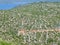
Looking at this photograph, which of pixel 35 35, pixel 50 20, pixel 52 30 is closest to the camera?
pixel 35 35

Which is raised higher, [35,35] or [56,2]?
[56,2]

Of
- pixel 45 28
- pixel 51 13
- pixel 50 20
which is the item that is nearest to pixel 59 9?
pixel 51 13

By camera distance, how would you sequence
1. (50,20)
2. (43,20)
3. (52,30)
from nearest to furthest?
(52,30) → (43,20) → (50,20)

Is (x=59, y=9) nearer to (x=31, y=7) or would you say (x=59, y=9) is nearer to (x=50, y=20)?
(x=31, y=7)

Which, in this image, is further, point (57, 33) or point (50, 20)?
point (50, 20)

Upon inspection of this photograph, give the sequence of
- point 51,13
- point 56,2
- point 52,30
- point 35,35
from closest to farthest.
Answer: point 35,35 → point 52,30 → point 51,13 → point 56,2

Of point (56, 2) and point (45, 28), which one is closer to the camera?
point (45, 28)

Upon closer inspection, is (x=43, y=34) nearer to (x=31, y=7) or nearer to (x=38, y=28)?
(x=38, y=28)

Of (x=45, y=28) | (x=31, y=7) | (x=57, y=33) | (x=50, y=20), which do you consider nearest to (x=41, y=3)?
(x=31, y=7)

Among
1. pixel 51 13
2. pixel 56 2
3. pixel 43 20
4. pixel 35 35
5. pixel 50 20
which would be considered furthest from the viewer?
pixel 56 2
